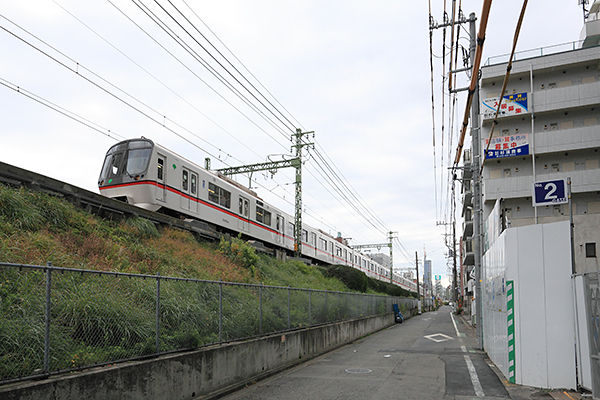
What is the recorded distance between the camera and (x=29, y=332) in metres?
5.62

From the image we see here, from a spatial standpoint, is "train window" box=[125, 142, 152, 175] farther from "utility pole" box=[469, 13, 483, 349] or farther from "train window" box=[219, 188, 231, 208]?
"utility pole" box=[469, 13, 483, 349]

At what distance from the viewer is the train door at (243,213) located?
2211 cm

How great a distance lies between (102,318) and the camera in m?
6.78

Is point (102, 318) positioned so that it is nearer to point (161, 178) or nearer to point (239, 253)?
point (161, 178)

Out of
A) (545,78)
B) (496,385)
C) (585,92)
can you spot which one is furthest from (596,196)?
(496,385)

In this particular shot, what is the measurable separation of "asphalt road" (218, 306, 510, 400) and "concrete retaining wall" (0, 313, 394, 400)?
0.39m

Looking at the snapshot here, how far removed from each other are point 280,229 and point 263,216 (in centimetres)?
287

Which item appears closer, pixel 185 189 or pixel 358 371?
pixel 358 371

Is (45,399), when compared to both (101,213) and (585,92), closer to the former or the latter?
(101,213)

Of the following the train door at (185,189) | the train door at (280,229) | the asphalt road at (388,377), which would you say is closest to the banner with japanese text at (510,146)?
the train door at (280,229)

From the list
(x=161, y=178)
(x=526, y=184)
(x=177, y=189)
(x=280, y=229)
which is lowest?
(x=280, y=229)

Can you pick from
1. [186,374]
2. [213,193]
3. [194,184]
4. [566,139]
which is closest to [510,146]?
[566,139]

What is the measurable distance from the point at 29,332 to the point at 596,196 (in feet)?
131

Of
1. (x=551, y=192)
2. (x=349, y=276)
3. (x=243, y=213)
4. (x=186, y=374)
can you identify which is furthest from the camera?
(x=349, y=276)
